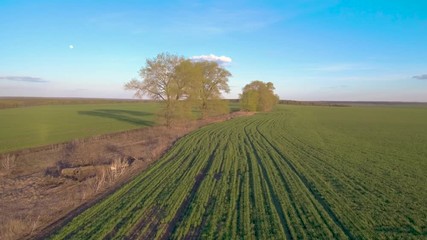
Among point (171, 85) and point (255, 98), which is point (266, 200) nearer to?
point (171, 85)

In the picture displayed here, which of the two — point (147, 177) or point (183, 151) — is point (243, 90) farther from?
point (147, 177)

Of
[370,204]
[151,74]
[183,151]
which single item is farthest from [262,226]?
[151,74]

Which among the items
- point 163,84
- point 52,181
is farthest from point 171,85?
point 52,181

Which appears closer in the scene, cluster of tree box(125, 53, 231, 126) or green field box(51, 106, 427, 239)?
green field box(51, 106, 427, 239)

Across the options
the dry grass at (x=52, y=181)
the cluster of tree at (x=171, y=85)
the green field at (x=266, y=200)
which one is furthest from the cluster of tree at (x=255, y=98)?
the green field at (x=266, y=200)

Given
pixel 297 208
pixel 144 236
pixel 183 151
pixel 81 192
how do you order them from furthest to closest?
1. pixel 183 151
2. pixel 81 192
3. pixel 297 208
4. pixel 144 236

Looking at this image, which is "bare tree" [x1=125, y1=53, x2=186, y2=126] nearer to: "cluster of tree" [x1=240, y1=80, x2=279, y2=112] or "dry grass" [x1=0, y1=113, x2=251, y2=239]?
"dry grass" [x1=0, y1=113, x2=251, y2=239]

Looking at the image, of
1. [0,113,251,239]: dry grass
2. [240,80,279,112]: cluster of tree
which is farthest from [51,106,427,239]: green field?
[240,80,279,112]: cluster of tree

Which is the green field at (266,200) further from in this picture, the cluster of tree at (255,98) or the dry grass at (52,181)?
the cluster of tree at (255,98)
